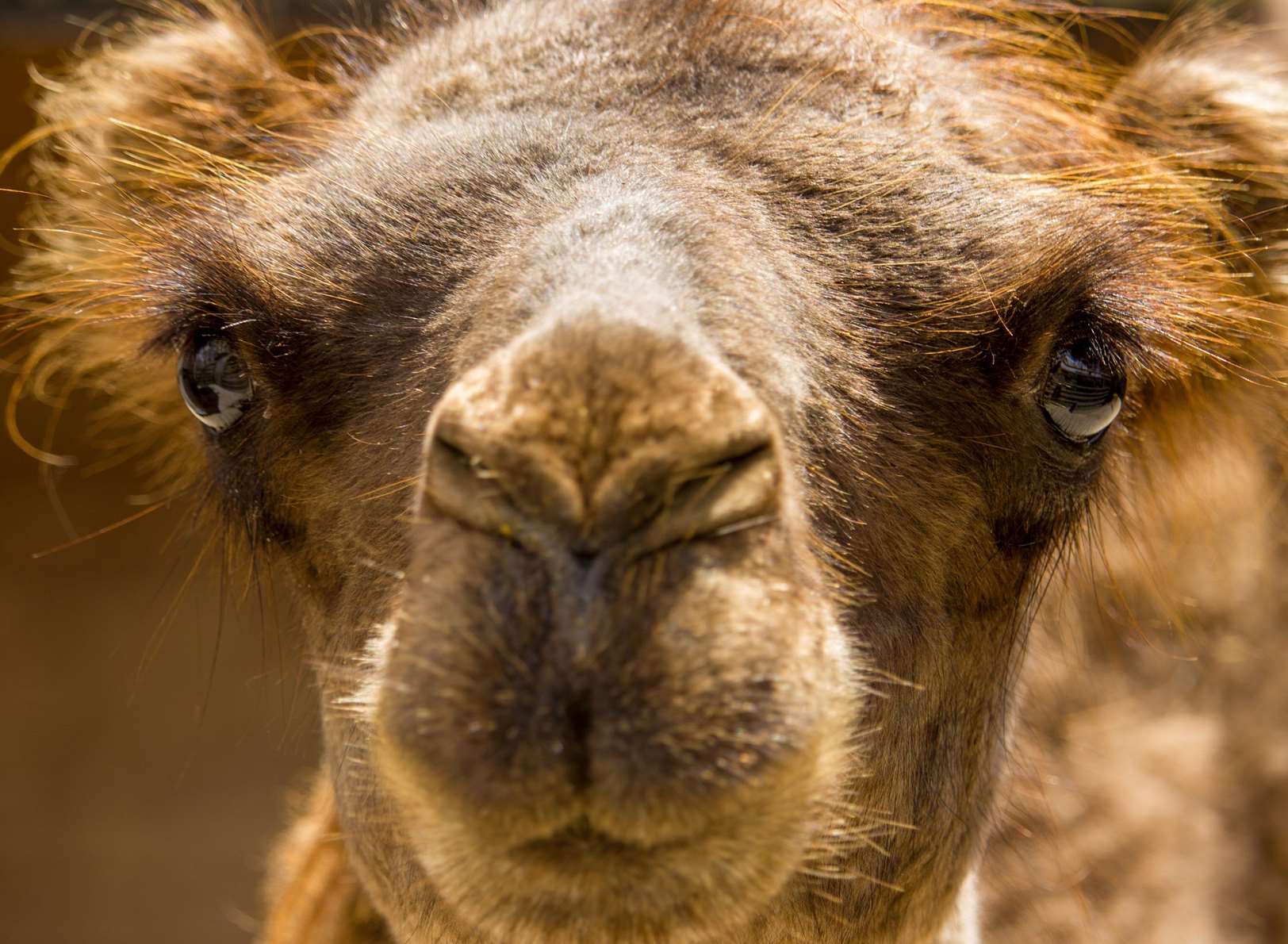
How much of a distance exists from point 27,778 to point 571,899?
7.40m

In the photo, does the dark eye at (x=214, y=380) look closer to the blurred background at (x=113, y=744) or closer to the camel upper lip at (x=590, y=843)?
the camel upper lip at (x=590, y=843)

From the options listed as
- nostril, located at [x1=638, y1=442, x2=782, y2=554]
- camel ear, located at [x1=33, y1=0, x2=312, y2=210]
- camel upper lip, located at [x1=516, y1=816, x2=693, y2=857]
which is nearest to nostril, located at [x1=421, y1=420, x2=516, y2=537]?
nostril, located at [x1=638, y1=442, x2=782, y2=554]

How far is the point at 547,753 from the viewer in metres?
1.74

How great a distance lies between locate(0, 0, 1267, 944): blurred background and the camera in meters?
8.04

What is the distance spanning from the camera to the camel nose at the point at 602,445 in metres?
1.72

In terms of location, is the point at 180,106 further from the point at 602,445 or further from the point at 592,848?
the point at 592,848

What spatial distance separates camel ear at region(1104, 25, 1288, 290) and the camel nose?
1.74 m

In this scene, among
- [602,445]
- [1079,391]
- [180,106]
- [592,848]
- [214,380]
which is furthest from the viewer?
[180,106]

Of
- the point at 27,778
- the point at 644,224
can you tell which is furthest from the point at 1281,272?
the point at 27,778

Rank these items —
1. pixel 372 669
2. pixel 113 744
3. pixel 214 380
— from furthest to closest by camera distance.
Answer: pixel 113 744, pixel 214 380, pixel 372 669

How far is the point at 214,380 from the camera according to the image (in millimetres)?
2637

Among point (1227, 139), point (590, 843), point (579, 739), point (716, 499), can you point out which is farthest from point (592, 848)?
point (1227, 139)

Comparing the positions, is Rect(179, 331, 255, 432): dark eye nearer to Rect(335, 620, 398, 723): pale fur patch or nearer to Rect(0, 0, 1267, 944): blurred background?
Rect(335, 620, 398, 723): pale fur patch

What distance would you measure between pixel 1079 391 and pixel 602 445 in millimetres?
1167
